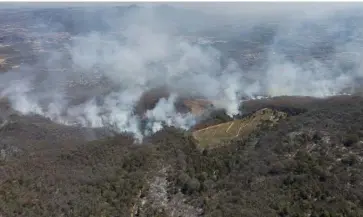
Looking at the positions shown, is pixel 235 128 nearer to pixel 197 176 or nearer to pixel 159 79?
pixel 197 176

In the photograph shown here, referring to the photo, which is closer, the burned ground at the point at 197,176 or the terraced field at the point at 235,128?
the burned ground at the point at 197,176

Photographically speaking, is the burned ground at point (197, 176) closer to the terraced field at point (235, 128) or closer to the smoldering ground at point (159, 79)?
the terraced field at point (235, 128)

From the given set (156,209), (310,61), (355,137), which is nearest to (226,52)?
(310,61)

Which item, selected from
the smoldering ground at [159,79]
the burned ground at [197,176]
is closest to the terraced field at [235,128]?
the burned ground at [197,176]

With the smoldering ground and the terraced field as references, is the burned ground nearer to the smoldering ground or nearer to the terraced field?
the terraced field

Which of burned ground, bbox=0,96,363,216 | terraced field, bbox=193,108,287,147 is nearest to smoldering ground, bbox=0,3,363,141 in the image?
terraced field, bbox=193,108,287,147
